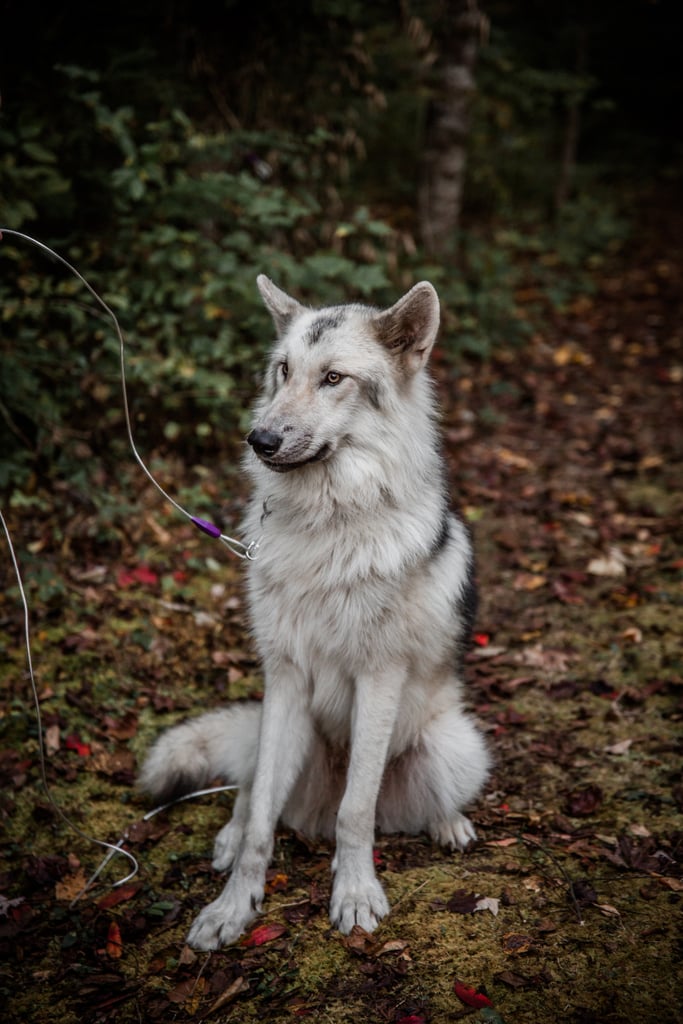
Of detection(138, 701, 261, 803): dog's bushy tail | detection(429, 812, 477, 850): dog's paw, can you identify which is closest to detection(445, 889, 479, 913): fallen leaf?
detection(429, 812, 477, 850): dog's paw

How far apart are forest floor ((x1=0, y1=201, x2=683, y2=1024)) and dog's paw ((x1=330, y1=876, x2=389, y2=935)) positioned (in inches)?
2.6

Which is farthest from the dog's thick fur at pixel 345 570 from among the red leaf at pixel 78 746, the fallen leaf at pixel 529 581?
the fallen leaf at pixel 529 581

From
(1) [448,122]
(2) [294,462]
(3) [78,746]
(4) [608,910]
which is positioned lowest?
(3) [78,746]

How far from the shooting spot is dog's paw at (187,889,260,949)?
3.12 meters

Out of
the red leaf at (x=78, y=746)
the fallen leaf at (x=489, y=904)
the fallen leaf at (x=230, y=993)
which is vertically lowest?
the red leaf at (x=78, y=746)

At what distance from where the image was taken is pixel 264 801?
11.0 ft

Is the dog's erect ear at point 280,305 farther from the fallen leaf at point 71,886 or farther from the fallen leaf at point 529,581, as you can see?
the fallen leaf at point 529,581

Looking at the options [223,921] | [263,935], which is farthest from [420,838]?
[223,921]

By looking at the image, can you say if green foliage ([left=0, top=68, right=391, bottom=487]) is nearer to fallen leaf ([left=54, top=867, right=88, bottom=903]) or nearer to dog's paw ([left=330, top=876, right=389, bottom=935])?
fallen leaf ([left=54, top=867, right=88, bottom=903])

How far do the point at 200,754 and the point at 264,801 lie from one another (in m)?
0.66

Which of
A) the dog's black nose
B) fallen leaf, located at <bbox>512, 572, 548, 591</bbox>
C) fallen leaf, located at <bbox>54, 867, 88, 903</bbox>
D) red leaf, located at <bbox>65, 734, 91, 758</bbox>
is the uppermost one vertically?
the dog's black nose

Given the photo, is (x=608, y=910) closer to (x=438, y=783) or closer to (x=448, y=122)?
(x=438, y=783)

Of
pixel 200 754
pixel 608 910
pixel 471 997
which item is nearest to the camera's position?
pixel 471 997

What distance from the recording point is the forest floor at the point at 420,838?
2.88 metres
